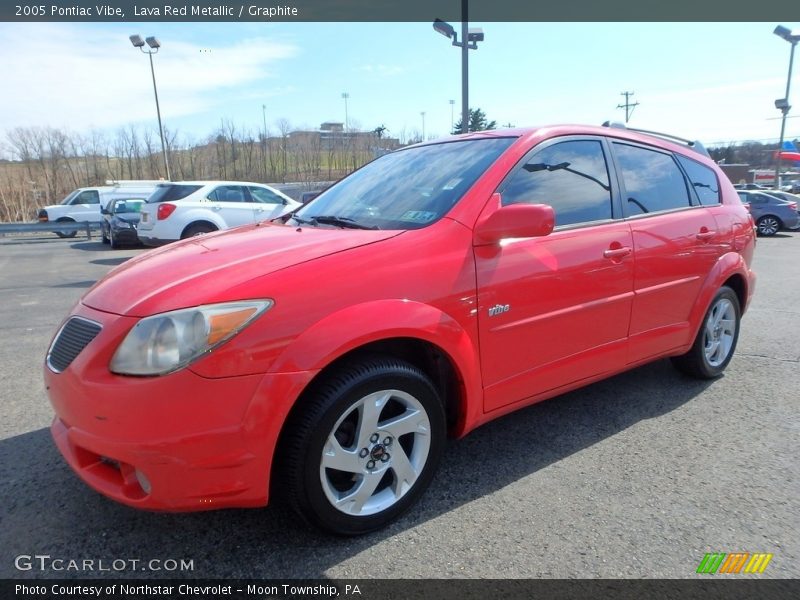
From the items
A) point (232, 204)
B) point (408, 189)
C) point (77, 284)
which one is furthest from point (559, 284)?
point (232, 204)

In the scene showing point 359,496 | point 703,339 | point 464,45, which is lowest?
point 359,496

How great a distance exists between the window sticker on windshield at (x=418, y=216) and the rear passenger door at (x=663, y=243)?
4.51 ft

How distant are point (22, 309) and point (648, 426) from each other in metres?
7.15

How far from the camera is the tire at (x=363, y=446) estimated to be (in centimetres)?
202

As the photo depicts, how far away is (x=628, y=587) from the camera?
1.97 metres

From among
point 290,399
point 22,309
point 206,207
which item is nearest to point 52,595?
point 290,399

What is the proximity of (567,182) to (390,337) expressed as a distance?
1534mm

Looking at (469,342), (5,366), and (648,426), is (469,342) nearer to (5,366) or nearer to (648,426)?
(648,426)

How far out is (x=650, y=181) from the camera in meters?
3.50

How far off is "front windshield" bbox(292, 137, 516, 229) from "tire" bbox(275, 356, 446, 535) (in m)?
0.80

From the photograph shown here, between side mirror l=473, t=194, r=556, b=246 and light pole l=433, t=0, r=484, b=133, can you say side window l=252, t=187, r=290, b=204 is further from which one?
side mirror l=473, t=194, r=556, b=246

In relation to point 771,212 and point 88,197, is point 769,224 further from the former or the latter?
point 88,197

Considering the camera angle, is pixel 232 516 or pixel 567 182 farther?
pixel 567 182

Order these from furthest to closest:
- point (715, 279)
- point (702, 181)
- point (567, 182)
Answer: point (702, 181)
point (715, 279)
point (567, 182)
